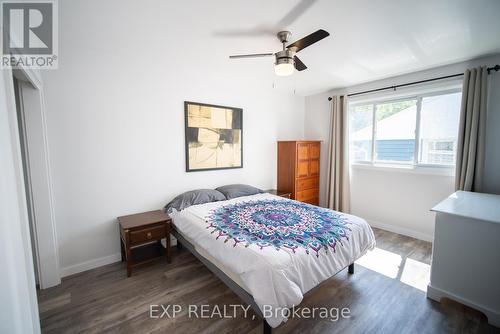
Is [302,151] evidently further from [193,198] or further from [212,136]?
[193,198]

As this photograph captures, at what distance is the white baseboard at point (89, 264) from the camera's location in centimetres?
234

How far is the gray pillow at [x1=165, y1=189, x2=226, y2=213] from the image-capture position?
2811mm

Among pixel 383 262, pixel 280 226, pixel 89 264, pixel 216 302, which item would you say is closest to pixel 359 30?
pixel 280 226

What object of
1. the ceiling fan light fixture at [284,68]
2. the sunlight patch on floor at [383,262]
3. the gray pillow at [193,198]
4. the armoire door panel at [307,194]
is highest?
the ceiling fan light fixture at [284,68]

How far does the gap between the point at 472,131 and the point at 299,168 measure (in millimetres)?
2395

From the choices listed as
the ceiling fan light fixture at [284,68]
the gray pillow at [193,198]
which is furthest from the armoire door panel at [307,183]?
the ceiling fan light fixture at [284,68]

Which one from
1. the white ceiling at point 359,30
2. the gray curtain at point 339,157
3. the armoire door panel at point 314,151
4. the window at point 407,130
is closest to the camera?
the white ceiling at point 359,30

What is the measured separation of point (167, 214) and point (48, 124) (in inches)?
62.0

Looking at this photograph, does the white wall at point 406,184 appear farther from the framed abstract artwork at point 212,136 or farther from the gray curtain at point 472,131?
the framed abstract artwork at point 212,136

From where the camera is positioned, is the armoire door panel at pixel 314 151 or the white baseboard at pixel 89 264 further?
the armoire door panel at pixel 314 151

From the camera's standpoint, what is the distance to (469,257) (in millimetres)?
1810

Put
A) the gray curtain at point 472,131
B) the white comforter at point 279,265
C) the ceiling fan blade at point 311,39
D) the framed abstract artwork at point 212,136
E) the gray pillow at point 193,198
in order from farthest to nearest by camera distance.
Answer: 1. the framed abstract artwork at point 212,136
2. the gray pillow at point 193,198
3. the gray curtain at point 472,131
4. the ceiling fan blade at point 311,39
5. the white comforter at point 279,265

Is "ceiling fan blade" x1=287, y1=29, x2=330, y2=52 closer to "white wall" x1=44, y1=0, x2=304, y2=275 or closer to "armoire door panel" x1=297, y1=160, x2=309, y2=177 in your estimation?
"white wall" x1=44, y1=0, x2=304, y2=275

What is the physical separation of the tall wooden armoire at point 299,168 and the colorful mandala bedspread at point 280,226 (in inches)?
47.5
